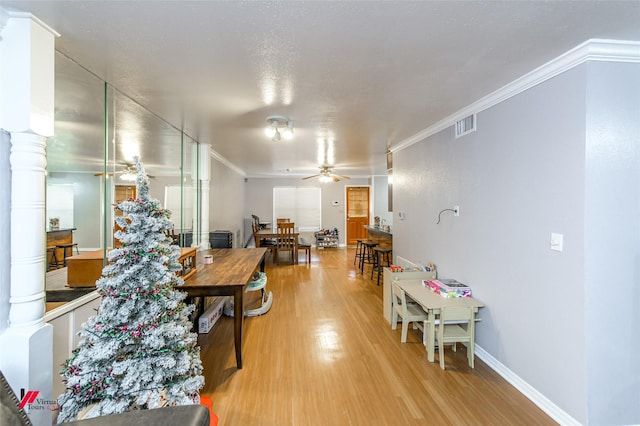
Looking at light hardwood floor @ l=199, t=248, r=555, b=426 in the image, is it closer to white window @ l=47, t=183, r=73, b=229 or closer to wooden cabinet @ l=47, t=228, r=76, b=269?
wooden cabinet @ l=47, t=228, r=76, b=269

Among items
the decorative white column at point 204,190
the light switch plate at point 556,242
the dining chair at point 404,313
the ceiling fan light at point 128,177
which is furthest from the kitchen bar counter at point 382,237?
the ceiling fan light at point 128,177

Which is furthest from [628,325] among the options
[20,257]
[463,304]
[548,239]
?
[20,257]

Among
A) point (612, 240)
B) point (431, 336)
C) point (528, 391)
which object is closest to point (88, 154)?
point (431, 336)

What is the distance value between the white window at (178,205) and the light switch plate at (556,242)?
352cm

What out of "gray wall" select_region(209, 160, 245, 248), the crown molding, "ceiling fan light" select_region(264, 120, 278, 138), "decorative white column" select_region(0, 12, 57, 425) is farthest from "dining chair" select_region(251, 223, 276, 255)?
the crown molding

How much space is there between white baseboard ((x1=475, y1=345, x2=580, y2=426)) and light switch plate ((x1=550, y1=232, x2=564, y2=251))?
40.7 inches

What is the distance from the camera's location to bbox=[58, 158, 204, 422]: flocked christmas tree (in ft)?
4.69

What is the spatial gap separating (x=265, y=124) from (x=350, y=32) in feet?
6.26

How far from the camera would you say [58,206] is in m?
1.71

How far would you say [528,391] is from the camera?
204 cm

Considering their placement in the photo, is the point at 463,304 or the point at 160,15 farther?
the point at 463,304

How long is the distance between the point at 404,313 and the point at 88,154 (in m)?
2.97

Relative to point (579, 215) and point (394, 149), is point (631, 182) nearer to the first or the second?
point (579, 215)

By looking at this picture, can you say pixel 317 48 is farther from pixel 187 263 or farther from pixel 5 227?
pixel 187 263
